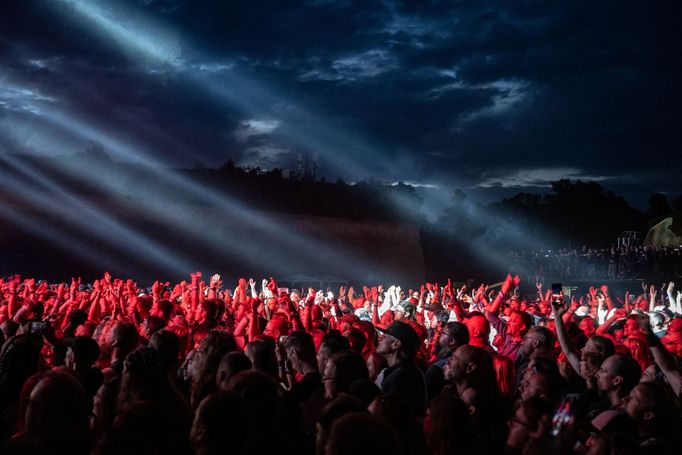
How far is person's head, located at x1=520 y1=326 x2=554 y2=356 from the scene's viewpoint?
5.97 m

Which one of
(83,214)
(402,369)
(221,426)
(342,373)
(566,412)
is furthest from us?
(83,214)

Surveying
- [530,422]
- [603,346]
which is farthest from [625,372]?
[530,422]

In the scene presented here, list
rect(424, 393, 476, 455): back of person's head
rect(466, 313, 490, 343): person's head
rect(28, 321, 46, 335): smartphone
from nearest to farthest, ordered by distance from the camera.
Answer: rect(424, 393, 476, 455): back of person's head, rect(28, 321, 46, 335): smartphone, rect(466, 313, 490, 343): person's head

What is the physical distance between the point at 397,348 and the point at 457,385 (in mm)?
736

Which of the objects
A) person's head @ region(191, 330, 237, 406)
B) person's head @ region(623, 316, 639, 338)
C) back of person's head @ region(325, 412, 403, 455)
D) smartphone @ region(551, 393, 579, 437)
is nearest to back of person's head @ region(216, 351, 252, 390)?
person's head @ region(191, 330, 237, 406)

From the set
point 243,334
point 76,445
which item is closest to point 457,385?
point 76,445

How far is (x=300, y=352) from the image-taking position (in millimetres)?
5262

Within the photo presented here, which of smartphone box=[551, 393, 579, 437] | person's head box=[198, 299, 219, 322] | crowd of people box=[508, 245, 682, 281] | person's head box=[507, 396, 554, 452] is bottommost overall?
person's head box=[507, 396, 554, 452]

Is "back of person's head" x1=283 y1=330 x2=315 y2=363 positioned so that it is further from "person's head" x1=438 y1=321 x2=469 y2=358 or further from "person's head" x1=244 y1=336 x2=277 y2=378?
"person's head" x1=438 y1=321 x2=469 y2=358

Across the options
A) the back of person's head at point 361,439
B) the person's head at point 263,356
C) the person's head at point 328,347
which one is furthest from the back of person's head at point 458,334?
the back of person's head at point 361,439

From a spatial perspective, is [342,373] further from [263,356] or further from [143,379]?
[143,379]

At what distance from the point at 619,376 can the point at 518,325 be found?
8.47 ft

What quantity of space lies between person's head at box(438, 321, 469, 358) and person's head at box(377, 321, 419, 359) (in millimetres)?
488

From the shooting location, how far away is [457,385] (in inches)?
187
